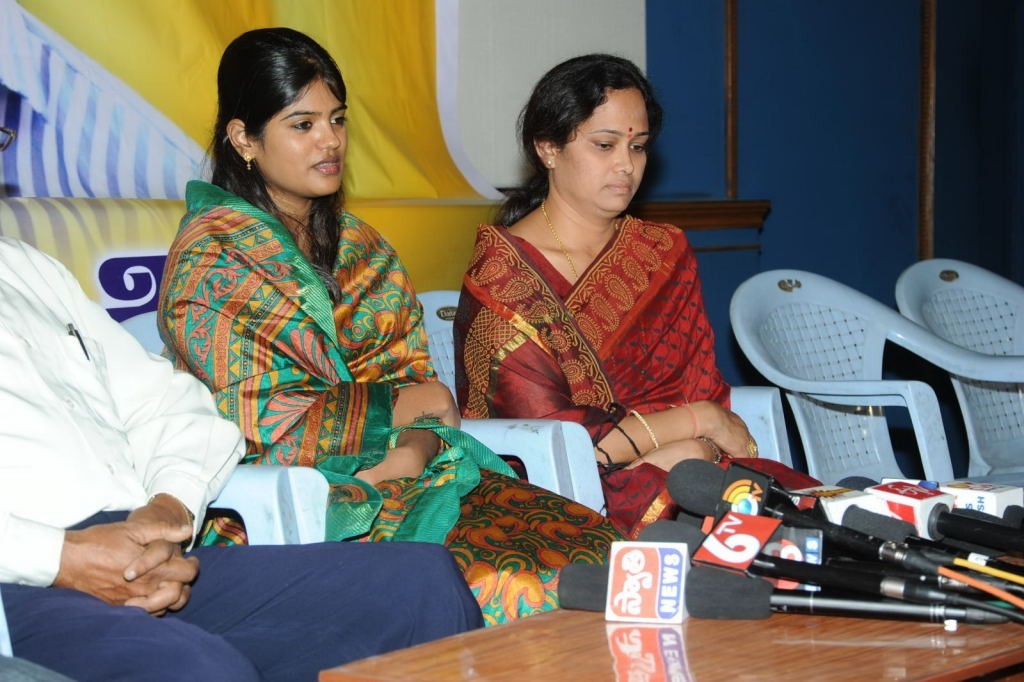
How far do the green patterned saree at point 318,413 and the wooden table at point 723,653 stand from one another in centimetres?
66

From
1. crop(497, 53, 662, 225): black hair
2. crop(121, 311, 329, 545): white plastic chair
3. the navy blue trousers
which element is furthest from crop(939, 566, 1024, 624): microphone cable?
crop(497, 53, 662, 225): black hair

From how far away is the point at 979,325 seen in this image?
3.72 m

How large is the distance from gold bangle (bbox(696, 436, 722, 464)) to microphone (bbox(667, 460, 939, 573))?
117cm

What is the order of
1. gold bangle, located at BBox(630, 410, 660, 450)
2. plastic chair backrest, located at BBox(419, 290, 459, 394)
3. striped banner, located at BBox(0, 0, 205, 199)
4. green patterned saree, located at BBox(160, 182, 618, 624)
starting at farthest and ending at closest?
1. plastic chair backrest, located at BBox(419, 290, 459, 394)
2. gold bangle, located at BBox(630, 410, 660, 450)
3. striped banner, located at BBox(0, 0, 205, 199)
4. green patterned saree, located at BBox(160, 182, 618, 624)

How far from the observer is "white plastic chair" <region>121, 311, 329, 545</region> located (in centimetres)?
192

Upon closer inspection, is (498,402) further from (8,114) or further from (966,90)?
(966,90)

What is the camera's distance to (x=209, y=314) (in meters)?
2.20

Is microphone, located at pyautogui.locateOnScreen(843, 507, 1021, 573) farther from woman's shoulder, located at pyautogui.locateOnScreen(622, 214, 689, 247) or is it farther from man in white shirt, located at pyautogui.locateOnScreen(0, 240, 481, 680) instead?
woman's shoulder, located at pyautogui.locateOnScreen(622, 214, 689, 247)

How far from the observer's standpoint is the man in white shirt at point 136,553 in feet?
5.11

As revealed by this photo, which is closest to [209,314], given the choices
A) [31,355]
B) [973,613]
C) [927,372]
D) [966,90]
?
[31,355]

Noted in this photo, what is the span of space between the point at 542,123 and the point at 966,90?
Result: 11.7 feet

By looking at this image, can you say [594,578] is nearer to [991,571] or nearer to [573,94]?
[991,571]

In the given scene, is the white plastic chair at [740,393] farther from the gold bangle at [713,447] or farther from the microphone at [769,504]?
the microphone at [769,504]

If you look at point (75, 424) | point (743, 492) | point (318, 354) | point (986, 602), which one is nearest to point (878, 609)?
point (986, 602)
